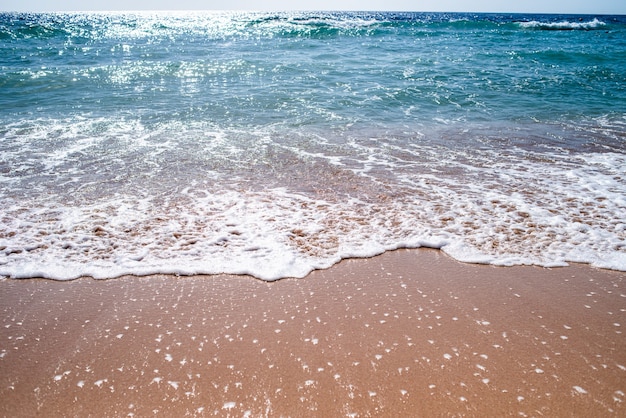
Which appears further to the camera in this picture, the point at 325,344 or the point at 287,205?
the point at 287,205

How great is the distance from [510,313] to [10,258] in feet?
15.0

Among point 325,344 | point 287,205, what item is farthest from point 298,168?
point 325,344

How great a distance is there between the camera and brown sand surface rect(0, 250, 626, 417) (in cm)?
210

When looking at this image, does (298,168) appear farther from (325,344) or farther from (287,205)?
(325,344)

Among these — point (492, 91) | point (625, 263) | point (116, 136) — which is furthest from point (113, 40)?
point (625, 263)

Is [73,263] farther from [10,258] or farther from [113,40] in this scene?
[113,40]

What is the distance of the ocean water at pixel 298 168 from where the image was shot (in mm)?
3633

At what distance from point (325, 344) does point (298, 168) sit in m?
3.52

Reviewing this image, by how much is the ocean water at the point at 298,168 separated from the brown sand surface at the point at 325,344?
0.34 metres

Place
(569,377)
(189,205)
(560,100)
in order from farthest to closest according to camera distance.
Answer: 1. (560,100)
2. (189,205)
3. (569,377)

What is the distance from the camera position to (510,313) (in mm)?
2781

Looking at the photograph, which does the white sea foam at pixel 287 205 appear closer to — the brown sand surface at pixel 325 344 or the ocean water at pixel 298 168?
the ocean water at pixel 298 168

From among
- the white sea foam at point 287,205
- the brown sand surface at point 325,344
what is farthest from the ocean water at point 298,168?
the brown sand surface at point 325,344

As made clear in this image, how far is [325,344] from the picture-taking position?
2504 mm
